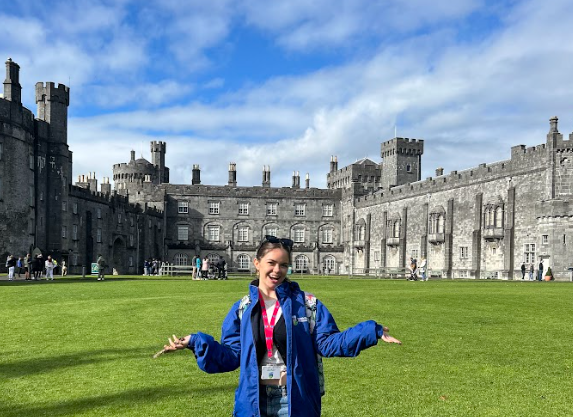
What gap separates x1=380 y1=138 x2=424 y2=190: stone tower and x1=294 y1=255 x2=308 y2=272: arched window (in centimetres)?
1578

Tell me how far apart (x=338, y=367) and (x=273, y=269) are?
199 inches

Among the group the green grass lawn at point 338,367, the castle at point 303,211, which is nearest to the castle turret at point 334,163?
the castle at point 303,211

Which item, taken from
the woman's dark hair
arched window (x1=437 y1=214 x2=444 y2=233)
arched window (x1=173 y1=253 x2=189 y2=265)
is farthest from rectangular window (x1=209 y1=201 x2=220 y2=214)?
the woman's dark hair

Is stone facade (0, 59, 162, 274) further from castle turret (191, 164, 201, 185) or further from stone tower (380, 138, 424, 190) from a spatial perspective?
stone tower (380, 138, 424, 190)

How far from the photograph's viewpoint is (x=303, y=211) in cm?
7375

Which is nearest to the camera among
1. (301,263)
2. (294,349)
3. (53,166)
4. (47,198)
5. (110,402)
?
(294,349)

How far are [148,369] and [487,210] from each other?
4389 cm

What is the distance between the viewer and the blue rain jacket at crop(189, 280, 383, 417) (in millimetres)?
4203

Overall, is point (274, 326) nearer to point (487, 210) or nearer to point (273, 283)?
point (273, 283)

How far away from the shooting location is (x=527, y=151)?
1766 inches

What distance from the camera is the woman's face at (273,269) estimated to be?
446 centimetres

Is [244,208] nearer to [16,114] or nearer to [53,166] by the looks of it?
[53,166]

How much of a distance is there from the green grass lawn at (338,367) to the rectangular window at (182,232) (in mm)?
56942

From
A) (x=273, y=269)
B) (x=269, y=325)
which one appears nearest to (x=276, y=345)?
(x=269, y=325)
